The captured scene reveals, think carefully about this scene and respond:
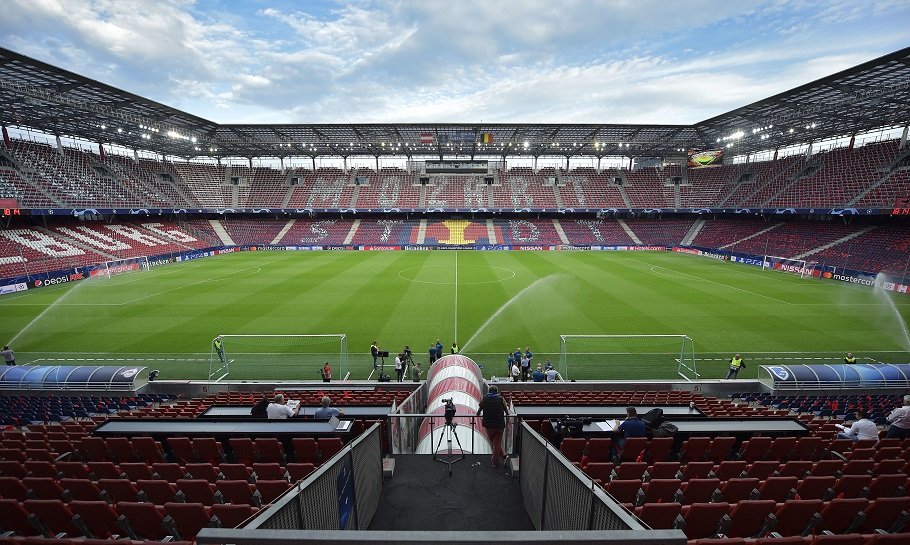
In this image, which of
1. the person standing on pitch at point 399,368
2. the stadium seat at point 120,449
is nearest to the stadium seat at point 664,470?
the stadium seat at point 120,449

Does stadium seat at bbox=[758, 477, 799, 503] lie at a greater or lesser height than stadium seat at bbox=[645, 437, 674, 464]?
greater

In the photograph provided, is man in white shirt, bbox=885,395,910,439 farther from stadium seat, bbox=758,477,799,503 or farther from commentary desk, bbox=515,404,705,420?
stadium seat, bbox=758,477,799,503

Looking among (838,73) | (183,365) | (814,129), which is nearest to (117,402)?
(183,365)

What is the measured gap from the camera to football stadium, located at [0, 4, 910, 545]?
17.3ft

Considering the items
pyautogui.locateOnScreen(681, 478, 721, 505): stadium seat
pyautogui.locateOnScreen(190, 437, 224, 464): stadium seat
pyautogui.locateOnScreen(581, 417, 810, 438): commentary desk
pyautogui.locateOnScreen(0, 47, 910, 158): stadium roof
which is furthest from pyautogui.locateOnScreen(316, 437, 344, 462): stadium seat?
pyautogui.locateOnScreen(0, 47, 910, 158): stadium roof

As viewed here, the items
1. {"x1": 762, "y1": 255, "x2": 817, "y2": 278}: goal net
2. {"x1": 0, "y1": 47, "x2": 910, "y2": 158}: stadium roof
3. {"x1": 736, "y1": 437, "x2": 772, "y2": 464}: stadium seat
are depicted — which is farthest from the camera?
{"x1": 762, "y1": 255, "x2": 817, "y2": 278}: goal net

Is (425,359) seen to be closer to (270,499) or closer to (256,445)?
(256,445)

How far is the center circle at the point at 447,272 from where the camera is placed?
36031 millimetres

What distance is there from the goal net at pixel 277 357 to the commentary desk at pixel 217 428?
8569mm

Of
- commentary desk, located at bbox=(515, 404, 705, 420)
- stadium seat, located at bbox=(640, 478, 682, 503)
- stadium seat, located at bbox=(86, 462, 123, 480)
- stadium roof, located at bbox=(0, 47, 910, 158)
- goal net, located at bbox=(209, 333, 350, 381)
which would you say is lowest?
goal net, located at bbox=(209, 333, 350, 381)

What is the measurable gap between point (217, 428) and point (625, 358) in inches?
671

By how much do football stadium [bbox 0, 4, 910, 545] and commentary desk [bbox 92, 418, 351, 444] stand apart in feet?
0.19

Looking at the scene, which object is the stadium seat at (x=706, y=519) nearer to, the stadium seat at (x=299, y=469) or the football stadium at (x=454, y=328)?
the football stadium at (x=454, y=328)

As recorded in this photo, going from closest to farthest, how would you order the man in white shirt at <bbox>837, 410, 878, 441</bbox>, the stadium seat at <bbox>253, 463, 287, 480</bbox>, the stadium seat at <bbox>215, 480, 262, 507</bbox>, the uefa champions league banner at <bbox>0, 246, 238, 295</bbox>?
the stadium seat at <bbox>215, 480, 262, 507</bbox>, the stadium seat at <bbox>253, 463, 287, 480</bbox>, the man in white shirt at <bbox>837, 410, 878, 441</bbox>, the uefa champions league banner at <bbox>0, 246, 238, 295</bbox>
